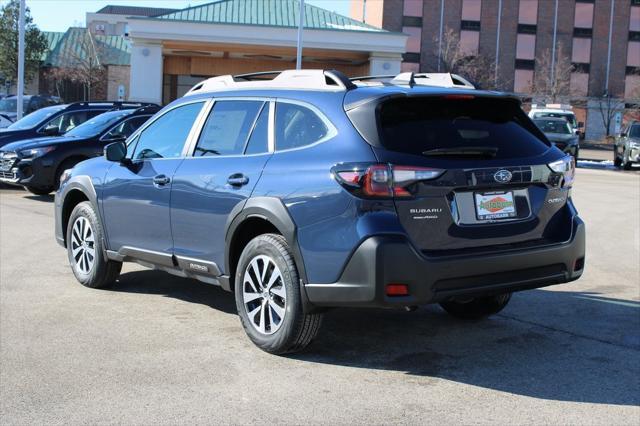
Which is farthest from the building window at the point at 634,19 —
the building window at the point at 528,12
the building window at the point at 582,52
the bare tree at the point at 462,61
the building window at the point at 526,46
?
the bare tree at the point at 462,61

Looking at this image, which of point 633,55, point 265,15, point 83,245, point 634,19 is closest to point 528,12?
point 634,19

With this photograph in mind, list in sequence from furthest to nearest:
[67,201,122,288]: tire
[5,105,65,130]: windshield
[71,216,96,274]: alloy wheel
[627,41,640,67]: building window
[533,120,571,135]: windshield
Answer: [627,41,640,67]: building window < [533,120,571,135]: windshield < [5,105,65,130]: windshield < [71,216,96,274]: alloy wheel < [67,201,122,288]: tire

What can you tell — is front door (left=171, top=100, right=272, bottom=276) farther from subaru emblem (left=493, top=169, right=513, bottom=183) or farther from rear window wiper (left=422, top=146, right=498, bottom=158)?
subaru emblem (left=493, top=169, right=513, bottom=183)

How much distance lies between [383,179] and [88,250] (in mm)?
3702

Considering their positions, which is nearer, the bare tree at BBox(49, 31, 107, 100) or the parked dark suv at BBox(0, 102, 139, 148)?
the parked dark suv at BBox(0, 102, 139, 148)

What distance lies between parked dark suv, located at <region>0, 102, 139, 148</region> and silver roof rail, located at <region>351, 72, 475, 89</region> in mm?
12408

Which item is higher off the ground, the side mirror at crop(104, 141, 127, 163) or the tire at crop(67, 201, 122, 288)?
the side mirror at crop(104, 141, 127, 163)

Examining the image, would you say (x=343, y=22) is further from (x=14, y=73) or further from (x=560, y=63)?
(x=560, y=63)

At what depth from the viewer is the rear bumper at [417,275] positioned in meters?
4.91

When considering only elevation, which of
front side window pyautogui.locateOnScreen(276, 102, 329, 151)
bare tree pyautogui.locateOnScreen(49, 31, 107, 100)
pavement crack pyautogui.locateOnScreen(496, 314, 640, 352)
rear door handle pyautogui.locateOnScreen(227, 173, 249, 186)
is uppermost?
bare tree pyautogui.locateOnScreen(49, 31, 107, 100)

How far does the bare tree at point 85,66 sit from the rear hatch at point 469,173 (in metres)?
54.6

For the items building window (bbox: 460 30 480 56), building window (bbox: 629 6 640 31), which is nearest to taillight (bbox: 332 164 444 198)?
building window (bbox: 460 30 480 56)

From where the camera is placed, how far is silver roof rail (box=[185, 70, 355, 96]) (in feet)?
18.3

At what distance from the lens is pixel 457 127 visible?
5.42m
